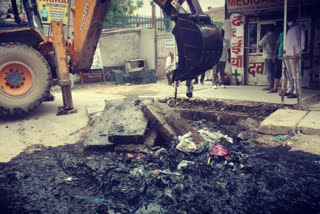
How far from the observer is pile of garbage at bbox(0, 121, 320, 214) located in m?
2.77

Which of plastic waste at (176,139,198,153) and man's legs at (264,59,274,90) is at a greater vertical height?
man's legs at (264,59,274,90)

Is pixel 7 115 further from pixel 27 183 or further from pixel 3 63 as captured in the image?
pixel 27 183

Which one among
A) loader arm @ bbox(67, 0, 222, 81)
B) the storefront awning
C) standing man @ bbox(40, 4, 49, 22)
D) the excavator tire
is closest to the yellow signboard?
standing man @ bbox(40, 4, 49, 22)

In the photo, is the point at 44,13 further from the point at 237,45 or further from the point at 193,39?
the point at 193,39

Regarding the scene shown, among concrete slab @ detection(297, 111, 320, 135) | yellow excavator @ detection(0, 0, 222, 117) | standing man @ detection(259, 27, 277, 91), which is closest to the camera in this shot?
concrete slab @ detection(297, 111, 320, 135)

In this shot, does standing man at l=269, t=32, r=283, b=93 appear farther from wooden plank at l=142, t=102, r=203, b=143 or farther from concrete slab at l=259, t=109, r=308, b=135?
wooden plank at l=142, t=102, r=203, b=143

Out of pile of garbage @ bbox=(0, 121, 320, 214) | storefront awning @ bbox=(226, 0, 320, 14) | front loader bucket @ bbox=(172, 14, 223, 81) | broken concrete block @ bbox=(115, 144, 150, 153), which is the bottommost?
pile of garbage @ bbox=(0, 121, 320, 214)

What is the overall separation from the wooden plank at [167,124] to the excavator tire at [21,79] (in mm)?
2465

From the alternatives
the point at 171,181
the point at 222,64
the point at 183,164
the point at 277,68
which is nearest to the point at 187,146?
the point at 183,164

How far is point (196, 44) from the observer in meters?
3.30

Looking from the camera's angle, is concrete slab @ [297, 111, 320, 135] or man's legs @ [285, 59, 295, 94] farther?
man's legs @ [285, 59, 295, 94]

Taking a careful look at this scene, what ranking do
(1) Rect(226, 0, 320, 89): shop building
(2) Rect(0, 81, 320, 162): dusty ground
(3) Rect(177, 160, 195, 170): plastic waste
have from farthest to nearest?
(1) Rect(226, 0, 320, 89): shop building, (2) Rect(0, 81, 320, 162): dusty ground, (3) Rect(177, 160, 195, 170): plastic waste

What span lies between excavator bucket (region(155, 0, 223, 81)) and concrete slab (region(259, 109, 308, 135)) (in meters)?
1.88

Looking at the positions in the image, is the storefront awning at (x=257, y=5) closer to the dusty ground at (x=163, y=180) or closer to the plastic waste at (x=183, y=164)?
the dusty ground at (x=163, y=180)
